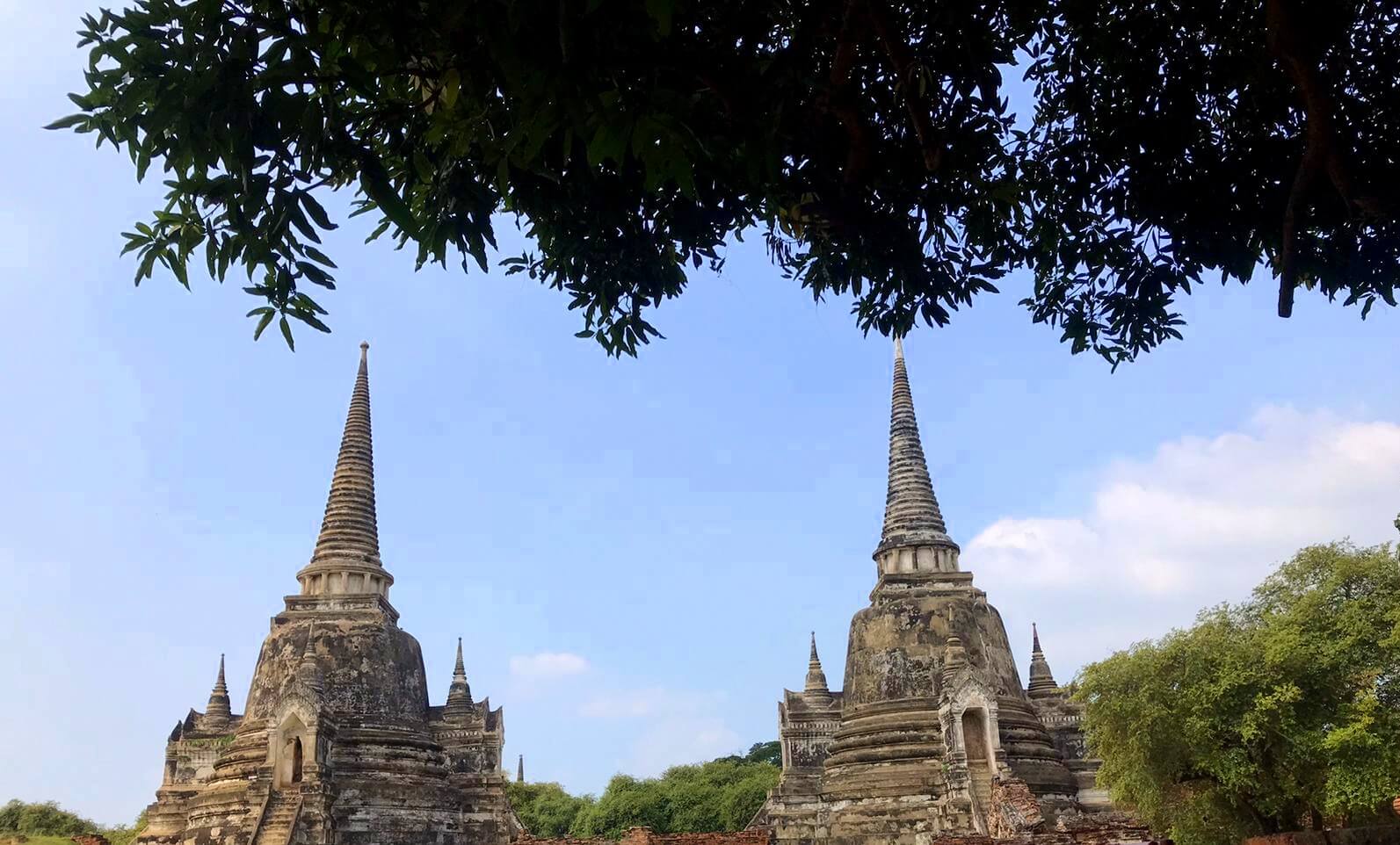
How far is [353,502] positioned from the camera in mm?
37750

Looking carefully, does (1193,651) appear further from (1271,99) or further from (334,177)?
(334,177)

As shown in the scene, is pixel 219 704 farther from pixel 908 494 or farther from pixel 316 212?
pixel 316 212

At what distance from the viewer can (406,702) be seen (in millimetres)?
34844

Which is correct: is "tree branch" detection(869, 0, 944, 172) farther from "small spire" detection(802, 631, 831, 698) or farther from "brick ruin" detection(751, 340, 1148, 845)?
"small spire" detection(802, 631, 831, 698)

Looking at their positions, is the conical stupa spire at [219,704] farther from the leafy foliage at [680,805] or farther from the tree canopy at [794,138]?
the tree canopy at [794,138]

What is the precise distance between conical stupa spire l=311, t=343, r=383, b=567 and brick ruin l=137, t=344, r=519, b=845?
0.14 feet

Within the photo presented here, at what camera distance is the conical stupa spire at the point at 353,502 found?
36.9 metres

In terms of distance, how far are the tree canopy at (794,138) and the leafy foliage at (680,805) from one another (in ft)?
147

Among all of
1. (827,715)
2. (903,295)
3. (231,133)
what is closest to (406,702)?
(827,715)

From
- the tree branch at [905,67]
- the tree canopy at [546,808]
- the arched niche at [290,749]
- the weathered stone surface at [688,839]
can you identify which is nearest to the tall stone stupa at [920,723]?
the weathered stone surface at [688,839]

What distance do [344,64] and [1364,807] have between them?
62.7 feet

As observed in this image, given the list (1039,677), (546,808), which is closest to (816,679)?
(1039,677)

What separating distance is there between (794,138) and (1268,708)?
15172 millimetres

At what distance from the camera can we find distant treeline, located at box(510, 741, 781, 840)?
5275 cm
